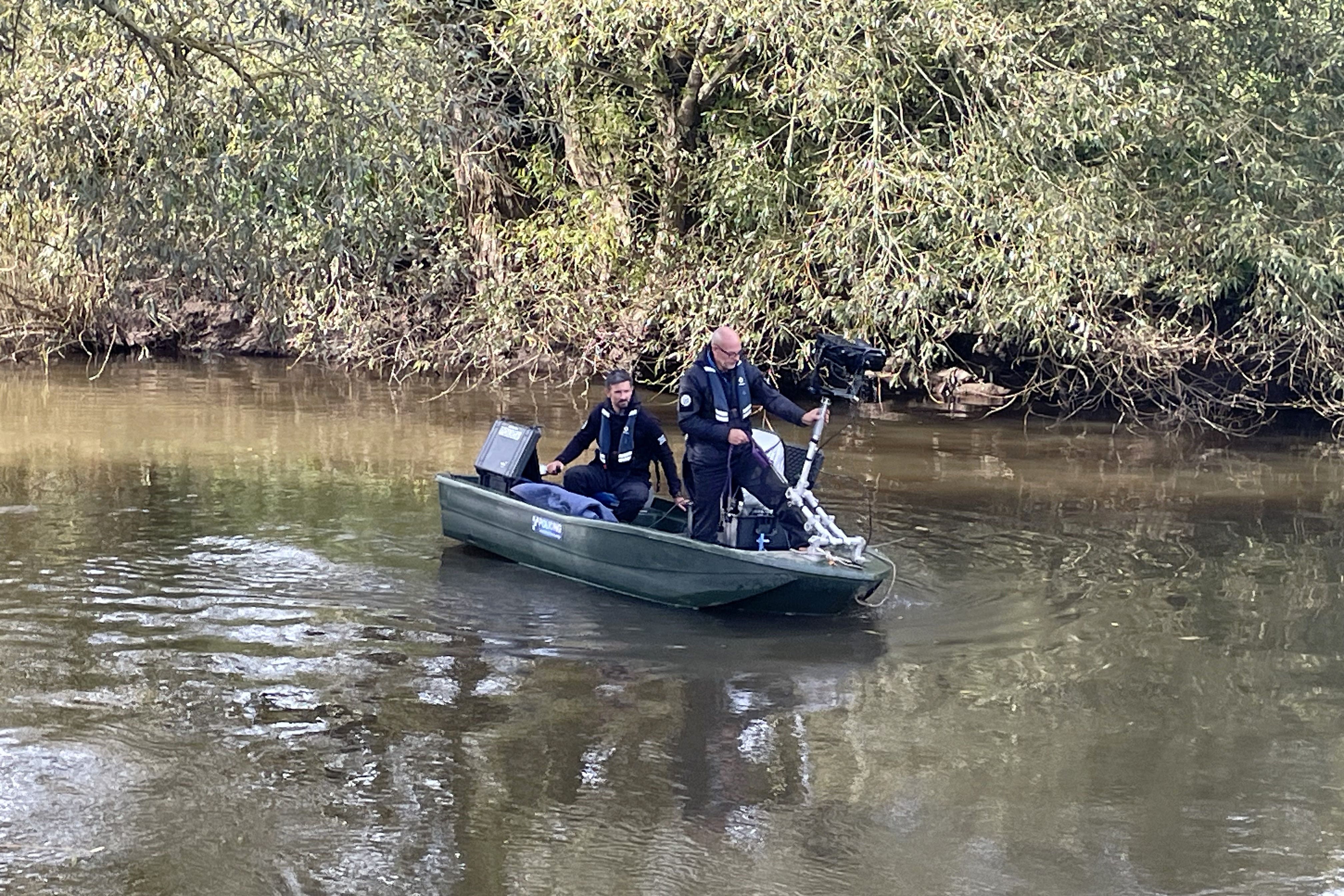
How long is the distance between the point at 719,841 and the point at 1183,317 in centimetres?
1350

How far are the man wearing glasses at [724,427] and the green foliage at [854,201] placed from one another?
93.4 inches

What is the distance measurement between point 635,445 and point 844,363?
172 cm

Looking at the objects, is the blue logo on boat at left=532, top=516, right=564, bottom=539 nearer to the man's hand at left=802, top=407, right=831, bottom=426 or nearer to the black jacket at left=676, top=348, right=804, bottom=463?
the black jacket at left=676, top=348, right=804, bottom=463

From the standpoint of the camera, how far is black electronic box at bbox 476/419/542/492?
10.7m

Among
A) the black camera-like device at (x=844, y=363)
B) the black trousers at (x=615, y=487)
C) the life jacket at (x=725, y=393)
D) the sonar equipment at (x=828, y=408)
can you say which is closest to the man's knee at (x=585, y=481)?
the black trousers at (x=615, y=487)

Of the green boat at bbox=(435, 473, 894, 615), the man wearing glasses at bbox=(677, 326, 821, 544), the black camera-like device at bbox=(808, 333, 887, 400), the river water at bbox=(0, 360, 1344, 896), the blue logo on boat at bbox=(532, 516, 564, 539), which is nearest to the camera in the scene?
the river water at bbox=(0, 360, 1344, 896)

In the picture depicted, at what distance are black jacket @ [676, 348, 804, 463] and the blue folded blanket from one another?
0.81 meters

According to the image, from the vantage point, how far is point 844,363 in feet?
30.2

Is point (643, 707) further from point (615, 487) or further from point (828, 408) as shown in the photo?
point (615, 487)

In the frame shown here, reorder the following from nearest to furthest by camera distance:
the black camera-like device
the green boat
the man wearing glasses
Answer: the green boat
the black camera-like device
the man wearing glasses

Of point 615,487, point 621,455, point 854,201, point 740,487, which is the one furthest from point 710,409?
point 854,201

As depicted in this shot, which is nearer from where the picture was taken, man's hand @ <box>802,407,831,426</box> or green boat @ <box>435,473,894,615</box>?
green boat @ <box>435,473,894,615</box>

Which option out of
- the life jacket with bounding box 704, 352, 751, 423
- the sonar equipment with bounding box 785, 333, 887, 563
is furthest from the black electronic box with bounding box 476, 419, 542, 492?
the sonar equipment with bounding box 785, 333, 887, 563

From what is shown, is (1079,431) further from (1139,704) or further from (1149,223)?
(1139,704)
